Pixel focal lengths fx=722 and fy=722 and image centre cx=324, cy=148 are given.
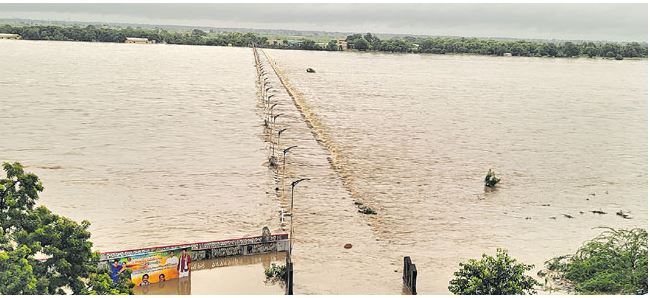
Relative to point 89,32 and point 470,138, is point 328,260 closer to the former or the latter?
point 470,138

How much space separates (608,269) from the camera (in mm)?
19469

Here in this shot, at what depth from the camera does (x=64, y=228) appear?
14602 millimetres

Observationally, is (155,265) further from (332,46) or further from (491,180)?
(332,46)

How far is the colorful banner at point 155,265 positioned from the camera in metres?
18.7

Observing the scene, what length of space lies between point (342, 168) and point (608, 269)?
1686cm

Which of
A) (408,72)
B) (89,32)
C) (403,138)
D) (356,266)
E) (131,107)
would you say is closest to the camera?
(356,266)

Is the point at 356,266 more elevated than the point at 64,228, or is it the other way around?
the point at 64,228

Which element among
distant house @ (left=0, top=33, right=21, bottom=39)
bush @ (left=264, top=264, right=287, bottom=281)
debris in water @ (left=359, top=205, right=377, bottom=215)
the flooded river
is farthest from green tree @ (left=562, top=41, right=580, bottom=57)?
bush @ (left=264, top=264, right=287, bottom=281)

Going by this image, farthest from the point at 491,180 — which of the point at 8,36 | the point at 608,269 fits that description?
the point at 8,36

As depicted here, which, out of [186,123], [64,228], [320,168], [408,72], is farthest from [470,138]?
[408,72]

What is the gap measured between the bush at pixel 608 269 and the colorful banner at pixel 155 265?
10706mm

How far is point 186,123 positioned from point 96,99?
13379 millimetres

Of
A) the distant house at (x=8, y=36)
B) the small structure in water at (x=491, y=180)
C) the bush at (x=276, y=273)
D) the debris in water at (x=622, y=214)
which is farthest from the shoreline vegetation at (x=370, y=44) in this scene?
the bush at (x=276, y=273)

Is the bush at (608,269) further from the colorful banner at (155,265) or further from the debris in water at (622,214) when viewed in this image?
the colorful banner at (155,265)
